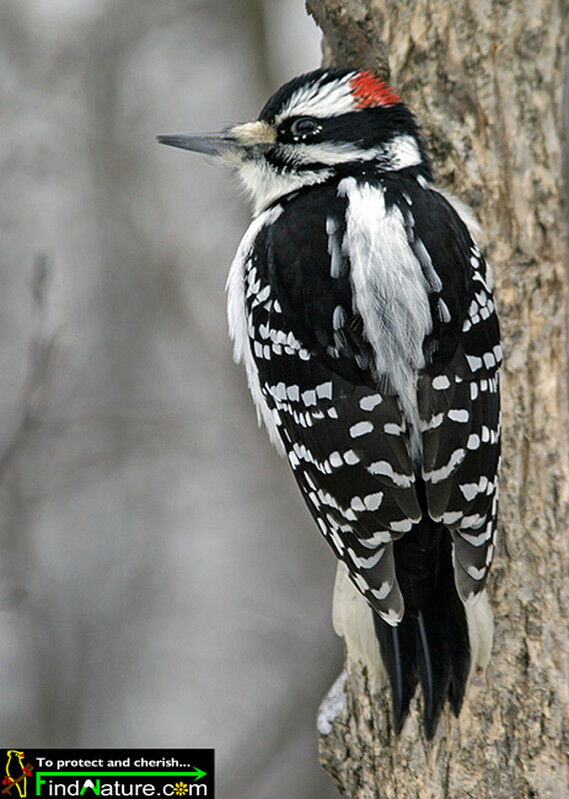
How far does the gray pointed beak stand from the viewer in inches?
120

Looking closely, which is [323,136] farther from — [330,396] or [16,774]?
[16,774]

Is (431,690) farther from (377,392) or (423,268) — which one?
(423,268)

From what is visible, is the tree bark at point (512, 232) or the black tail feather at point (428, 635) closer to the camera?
the black tail feather at point (428, 635)

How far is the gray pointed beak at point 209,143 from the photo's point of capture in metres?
3.04

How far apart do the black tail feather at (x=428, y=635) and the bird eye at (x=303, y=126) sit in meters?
1.25

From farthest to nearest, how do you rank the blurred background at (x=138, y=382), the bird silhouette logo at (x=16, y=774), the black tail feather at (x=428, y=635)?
the blurred background at (x=138, y=382) < the bird silhouette logo at (x=16, y=774) < the black tail feather at (x=428, y=635)

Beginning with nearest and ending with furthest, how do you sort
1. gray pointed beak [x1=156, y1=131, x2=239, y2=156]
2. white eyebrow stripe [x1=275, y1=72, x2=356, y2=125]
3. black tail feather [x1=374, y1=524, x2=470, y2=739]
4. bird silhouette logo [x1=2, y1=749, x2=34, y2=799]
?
black tail feather [x1=374, y1=524, x2=470, y2=739]
white eyebrow stripe [x1=275, y1=72, x2=356, y2=125]
gray pointed beak [x1=156, y1=131, x2=239, y2=156]
bird silhouette logo [x1=2, y1=749, x2=34, y2=799]

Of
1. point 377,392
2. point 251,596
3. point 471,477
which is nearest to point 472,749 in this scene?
point 471,477

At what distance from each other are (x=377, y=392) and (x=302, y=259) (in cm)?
46

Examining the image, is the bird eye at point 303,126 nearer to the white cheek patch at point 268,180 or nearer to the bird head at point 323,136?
the bird head at point 323,136

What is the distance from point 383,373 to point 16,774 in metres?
2.17

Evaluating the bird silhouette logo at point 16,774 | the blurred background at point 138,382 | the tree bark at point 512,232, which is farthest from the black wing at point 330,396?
the blurred background at point 138,382

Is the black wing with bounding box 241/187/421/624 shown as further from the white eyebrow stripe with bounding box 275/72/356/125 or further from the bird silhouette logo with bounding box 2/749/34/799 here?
the bird silhouette logo with bounding box 2/749/34/799

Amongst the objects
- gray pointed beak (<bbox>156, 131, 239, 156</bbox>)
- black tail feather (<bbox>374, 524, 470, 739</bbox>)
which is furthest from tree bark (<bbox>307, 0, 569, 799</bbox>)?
gray pointed beak (<bbox>156, 131, 239, 156</bbox>)
